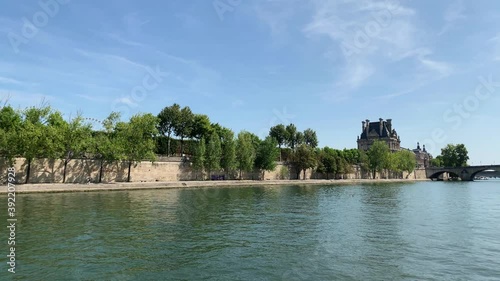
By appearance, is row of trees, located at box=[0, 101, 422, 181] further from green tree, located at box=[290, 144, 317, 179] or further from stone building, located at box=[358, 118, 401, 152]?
stone building, located at box=[358, 118, 401, 152]

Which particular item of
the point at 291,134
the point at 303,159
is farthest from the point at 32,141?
the point at 291,134

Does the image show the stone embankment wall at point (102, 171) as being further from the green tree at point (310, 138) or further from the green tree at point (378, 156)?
the green tree at point (378, 156)

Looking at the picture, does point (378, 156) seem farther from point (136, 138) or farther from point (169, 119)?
point (136, 138)

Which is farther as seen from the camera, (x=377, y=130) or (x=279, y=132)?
(x=377, y=130)

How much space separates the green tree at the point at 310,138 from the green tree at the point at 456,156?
73655 mm

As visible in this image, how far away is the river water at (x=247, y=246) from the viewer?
13.0 meters

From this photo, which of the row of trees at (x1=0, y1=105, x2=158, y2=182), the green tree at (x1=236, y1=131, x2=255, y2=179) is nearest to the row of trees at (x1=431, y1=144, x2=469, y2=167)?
the green tree at (x1=236, y1=131, x2=255, y2=179)

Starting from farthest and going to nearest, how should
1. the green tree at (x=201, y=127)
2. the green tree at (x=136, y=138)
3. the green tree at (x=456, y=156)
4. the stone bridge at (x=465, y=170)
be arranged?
the green tree at (x=456, y=156) < the stone bridge at (x=465, y=170) < the green tree at (x=201, y=127) < the green tree at (x=136, y=138)

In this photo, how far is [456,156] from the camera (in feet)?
511

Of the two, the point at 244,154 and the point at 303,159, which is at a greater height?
the point at 244,154

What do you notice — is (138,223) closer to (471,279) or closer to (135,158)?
(471,279)

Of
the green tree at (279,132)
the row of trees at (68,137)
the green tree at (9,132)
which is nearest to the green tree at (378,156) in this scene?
the green tree at (279,132)

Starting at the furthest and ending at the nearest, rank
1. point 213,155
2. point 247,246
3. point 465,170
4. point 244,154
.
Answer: point 465,170, point 244,154, point 213,155, point 247,246

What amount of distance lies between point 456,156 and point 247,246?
165 metres
